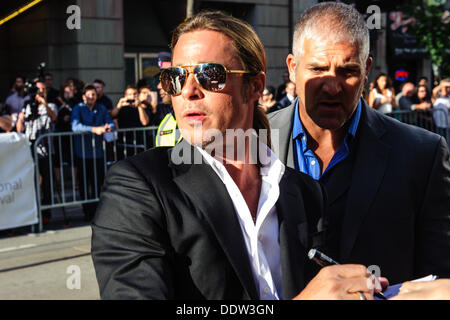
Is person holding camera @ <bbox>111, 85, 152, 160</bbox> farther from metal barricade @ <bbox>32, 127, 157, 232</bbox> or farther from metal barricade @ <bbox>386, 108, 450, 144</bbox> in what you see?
metal barricade @ <bbox>386, 108, 450, 144</bbox>

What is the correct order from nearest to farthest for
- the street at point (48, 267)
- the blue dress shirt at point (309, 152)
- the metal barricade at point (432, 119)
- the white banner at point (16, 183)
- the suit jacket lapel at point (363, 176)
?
1. the suit jacket lapel at point (363, 176)
2. the blue dress shirt at point (309, 152)
3. the street at point (48, 267)
4. the white banner at point (16, 183)
5. the metal barricade at point (432, 119)

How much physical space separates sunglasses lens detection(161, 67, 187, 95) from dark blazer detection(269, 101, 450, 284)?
943 millimetres

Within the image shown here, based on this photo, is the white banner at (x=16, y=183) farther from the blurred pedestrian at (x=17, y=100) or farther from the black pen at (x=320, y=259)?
the black pen at (x=320, y=259)

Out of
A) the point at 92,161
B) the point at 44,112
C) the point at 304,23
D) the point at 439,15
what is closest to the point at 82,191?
the point at 92,161

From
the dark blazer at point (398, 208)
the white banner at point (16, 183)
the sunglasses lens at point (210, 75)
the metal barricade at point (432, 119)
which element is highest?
the sunglasses lens at point (210, 75)

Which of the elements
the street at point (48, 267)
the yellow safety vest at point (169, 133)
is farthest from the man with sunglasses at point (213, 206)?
the street at point (48, 267)

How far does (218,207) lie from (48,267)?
17.8 feet

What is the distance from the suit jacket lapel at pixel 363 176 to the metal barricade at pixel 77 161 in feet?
21.4

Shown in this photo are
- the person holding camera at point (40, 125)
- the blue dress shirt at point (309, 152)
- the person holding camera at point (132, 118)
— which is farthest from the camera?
the person holding camera at point (132, 118)

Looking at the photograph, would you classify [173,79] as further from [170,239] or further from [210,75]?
[170,239]

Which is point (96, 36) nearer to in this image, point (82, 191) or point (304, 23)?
point (82, 191)

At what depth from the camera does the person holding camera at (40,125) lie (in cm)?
848

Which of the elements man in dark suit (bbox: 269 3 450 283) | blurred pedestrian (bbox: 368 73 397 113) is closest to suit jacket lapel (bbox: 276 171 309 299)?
man in dark suit (bbox: 269 3 450 283)

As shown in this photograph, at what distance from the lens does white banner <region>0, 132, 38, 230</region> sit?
795cm
